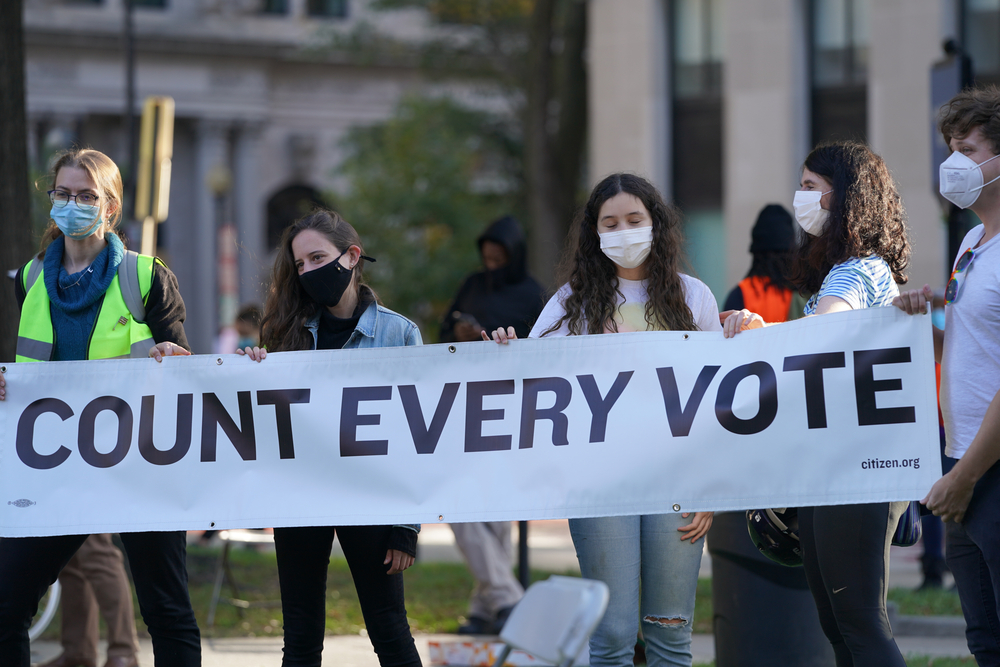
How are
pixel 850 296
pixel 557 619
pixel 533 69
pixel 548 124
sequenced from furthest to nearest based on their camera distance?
1. pixel 548 124
2. pixel 533 69
3. pixel 850 296
4. pixel 557 619

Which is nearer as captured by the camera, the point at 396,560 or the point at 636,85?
the point at 396,560

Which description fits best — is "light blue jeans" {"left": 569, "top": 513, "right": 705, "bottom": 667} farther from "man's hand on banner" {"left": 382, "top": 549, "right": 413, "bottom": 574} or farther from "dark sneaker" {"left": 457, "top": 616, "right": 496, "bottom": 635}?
"dark sneaker" {"left": 457, "top": 616, "right": 496, "bottom": 635}

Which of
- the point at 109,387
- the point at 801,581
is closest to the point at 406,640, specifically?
the point at 109,387

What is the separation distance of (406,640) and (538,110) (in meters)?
15.9

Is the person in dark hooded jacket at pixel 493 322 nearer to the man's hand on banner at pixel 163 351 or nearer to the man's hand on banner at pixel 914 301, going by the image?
the man's hand on banner at pixel 163 351

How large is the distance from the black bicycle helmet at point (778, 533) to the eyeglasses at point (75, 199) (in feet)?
9.10

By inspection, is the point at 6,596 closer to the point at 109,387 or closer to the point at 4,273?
the point at 109,387

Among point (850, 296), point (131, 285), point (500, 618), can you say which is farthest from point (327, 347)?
point (500, 618)

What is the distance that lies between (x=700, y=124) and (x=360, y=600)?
13.9m

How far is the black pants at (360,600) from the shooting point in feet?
13.5

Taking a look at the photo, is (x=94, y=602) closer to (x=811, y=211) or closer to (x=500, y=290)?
(x=500, y=290)

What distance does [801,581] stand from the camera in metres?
5.14

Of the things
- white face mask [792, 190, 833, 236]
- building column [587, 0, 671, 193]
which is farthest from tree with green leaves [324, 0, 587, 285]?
white face mask [792, 190, 833, 236]

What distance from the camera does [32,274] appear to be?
4598 mm
